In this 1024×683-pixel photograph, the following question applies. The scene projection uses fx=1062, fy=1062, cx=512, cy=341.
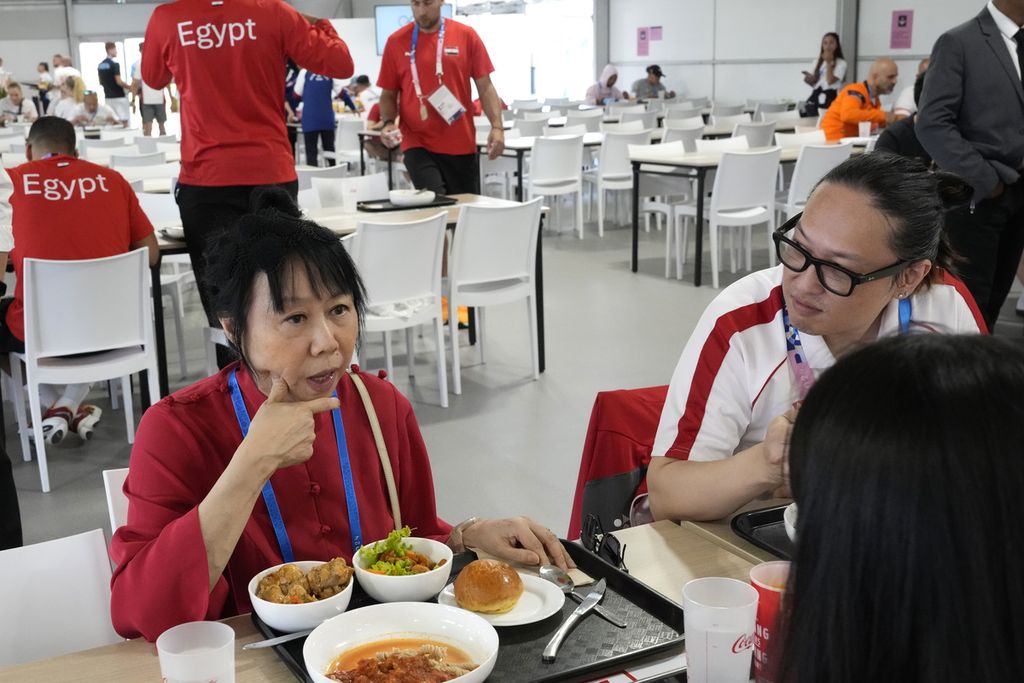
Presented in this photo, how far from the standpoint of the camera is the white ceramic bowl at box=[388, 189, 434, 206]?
4.95 meters

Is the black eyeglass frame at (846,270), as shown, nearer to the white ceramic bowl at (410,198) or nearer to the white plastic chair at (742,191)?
the white ceramic bowl at (410,198)

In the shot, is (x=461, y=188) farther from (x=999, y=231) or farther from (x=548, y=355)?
(x=999, y=231)

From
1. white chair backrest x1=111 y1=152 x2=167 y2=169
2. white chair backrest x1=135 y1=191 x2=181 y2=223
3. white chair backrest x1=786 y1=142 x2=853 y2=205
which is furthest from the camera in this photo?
white chair backrest x1=786 y1=142 x2=853 y2=205

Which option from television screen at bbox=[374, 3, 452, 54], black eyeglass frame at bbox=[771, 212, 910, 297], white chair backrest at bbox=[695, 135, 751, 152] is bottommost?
white chair backrest at bbox=[695, 135, 751, 152]

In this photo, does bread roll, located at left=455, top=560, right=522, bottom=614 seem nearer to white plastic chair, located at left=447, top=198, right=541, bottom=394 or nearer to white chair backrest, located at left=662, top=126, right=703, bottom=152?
white plastic chair, located at left=447, top=198, right=541, bottom=394

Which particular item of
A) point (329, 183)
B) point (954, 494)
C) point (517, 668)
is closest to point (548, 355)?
point (329, 183)

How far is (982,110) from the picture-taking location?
3.80 m

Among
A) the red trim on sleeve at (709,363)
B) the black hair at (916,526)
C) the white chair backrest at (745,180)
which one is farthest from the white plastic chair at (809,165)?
the black hair at (916,526)

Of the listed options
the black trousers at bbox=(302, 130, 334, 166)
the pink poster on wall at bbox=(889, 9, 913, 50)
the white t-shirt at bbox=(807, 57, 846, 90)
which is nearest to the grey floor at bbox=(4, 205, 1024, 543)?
the black trousers at bbox=(302, 130, 334, 166)

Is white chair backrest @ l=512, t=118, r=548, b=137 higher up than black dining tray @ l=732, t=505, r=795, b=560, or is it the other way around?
white chair backrest @ l=512, t=118, r=548, b=137

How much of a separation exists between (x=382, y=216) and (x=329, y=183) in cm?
56

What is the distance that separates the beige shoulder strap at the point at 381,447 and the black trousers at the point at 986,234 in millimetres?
2859

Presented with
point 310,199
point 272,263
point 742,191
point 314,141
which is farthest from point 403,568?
point 314,141

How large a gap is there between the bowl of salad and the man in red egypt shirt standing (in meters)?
2.78
